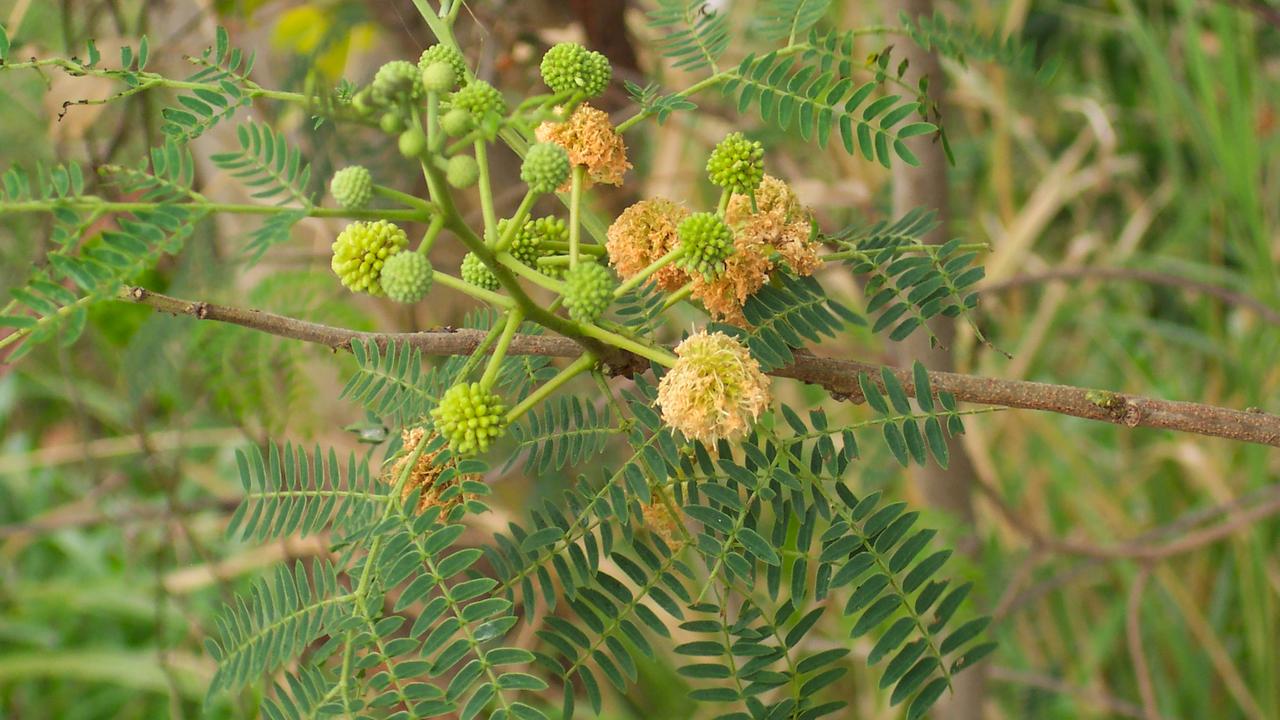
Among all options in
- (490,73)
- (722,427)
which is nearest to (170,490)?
(490,73)

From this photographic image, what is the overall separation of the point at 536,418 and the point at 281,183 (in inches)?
6.4

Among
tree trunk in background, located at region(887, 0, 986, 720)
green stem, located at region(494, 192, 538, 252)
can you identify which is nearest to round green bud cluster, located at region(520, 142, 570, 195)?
green stem, located at region(494, 192, 538, 252)

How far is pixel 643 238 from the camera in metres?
0.48

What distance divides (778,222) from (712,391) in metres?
0.11

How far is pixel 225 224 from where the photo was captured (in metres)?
1.38

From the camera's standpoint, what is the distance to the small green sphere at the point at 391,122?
0.34 metres

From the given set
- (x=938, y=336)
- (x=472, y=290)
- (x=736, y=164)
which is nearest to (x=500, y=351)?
(x=472, y=290)

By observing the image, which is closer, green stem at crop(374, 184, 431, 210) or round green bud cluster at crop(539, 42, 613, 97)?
green stem at crop(374, 184, 431, 210)

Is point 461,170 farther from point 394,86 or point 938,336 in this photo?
point 938,336

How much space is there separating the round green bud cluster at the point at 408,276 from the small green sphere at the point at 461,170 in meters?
0.04

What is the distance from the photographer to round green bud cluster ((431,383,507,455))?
1.35 ft

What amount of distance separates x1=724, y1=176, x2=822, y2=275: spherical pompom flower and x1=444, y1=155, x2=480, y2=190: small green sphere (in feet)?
0.47

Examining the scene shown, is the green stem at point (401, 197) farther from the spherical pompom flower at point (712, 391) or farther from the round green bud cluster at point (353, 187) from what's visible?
the spherical pompom flower at point (712, 391)

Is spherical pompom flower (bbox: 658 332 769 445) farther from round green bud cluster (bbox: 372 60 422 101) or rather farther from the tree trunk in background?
the tree trunk in background
